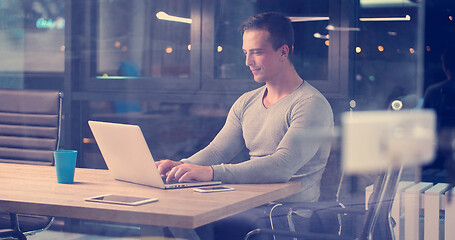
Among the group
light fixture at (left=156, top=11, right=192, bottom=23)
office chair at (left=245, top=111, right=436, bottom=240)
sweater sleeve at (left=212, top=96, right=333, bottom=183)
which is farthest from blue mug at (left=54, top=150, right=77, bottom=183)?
light fixture at (left=156, top=11, right=192, bottom=23)

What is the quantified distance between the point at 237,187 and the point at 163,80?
1.66 meters

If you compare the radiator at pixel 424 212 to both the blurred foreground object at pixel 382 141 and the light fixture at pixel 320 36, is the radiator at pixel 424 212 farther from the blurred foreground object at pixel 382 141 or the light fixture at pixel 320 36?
the blurred foreground object at pixel 382 141

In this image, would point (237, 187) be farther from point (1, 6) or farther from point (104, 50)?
point (1, 6)

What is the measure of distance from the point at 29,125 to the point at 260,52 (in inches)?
39.7

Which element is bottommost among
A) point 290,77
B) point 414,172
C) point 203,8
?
point 414,172

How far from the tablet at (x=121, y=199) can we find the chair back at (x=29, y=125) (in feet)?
3.25

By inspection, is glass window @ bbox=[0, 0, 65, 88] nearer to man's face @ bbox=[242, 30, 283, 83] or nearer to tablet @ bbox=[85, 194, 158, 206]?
man's face @ bbox=[242, 30, 283, 83]

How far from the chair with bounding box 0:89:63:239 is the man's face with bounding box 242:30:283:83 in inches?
31.6

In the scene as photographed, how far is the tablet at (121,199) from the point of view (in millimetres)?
1435

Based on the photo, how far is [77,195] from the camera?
1571 millimetres

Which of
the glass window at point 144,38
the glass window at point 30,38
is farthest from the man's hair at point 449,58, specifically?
the glass window at point 30,38

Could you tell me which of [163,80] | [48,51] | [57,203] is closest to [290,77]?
[57,203]

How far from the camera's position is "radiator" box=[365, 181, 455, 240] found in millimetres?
2281

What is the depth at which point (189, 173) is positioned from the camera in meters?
1.71
